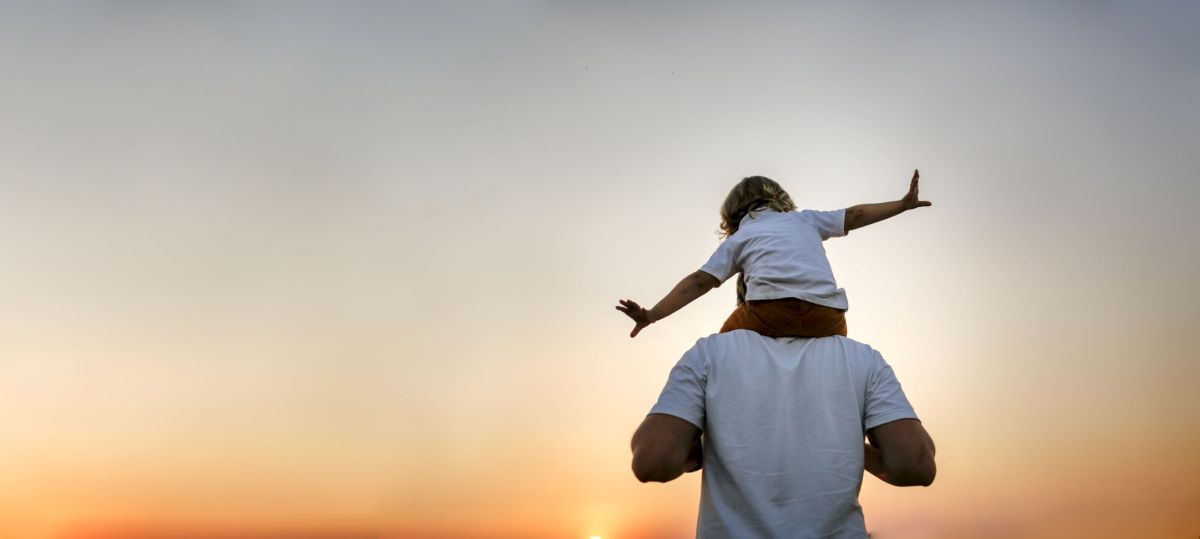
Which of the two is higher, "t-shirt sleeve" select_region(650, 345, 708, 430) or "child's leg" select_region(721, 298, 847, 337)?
"child's leg" select_region(721, 298, 847, 337)

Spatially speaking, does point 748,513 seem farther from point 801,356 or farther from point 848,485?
point 801,356

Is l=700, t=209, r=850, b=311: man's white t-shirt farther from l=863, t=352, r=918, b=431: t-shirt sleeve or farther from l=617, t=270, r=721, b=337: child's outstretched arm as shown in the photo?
l=863, t=352, r=918, b=431: t-shirt sleeve

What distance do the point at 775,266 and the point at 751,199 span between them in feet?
2.26

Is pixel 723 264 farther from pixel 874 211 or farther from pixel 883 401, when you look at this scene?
pixel 883 401

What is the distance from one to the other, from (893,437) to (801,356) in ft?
1.62

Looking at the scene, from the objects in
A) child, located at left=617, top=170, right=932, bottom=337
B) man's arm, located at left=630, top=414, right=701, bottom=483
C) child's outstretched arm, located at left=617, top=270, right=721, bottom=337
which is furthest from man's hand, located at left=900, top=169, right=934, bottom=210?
man's arm, located at left=630, top=414, right=701, bottom=483

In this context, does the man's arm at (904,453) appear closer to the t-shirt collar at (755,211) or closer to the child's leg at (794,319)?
the child's leg at (794,319)

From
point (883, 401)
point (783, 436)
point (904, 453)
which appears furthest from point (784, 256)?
point (904, 453)

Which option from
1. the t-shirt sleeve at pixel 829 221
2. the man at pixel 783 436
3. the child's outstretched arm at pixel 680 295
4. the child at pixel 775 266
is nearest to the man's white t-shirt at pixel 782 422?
the man at pixel 783 436

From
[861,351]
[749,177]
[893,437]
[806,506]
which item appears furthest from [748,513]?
[749,177]

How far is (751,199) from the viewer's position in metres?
4.30

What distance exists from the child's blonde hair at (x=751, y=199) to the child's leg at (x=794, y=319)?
31.1 inches

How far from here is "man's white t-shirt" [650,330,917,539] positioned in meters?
3.11

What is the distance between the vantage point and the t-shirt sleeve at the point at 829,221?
4082mm
